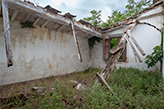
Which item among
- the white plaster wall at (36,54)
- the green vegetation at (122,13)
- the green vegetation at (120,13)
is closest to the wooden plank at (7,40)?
the white plaster wall at (36,54)

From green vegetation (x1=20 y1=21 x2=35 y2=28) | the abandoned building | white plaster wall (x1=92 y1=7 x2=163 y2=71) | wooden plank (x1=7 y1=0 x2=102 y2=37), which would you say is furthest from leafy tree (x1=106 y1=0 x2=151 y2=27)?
green vegetation (x1=20 y1=21 x2=35 y2=28)

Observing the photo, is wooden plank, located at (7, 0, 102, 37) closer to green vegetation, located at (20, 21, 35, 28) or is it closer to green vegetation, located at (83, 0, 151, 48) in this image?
green vegetation, located at (20, 21, 35, 28)

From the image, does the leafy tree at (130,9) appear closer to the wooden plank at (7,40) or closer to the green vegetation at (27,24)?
the green vegetation at (27,24)

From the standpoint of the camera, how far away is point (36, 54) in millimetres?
4801

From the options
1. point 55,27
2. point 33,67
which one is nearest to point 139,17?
point 55,27

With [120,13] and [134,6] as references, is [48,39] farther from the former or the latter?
[134,6]

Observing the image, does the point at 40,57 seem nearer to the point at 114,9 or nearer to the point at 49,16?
the point at 49,16

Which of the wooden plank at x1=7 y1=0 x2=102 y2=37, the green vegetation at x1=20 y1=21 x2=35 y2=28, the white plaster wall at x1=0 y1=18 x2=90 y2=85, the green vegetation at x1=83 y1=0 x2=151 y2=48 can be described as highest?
the green vegetation at x1=83 y1=0 x2=151 y2=48

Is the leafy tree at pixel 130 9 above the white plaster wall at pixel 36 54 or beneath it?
above

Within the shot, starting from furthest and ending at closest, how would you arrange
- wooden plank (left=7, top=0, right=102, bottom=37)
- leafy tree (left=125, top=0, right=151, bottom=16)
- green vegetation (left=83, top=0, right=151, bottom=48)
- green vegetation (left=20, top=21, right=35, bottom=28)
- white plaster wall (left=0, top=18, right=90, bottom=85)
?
leafy tree (left=125, top=0, right=151, bottom=16), green vegetation (left=83, top=0, right=151, bottom=48), green vegetation (left=20, top=21, right=35, bottom=28), white plaster wall (left=0, top=18, right=90, bottom=85), wooden plank (left=7, top=0, right=102, bottom=37)

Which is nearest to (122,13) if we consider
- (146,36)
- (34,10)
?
(146,36)

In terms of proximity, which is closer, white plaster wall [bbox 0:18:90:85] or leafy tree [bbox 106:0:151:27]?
white plaster wall [bbox 0:18:90:85]

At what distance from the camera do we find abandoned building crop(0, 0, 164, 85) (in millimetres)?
3785

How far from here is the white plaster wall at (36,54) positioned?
4020 millimetres
